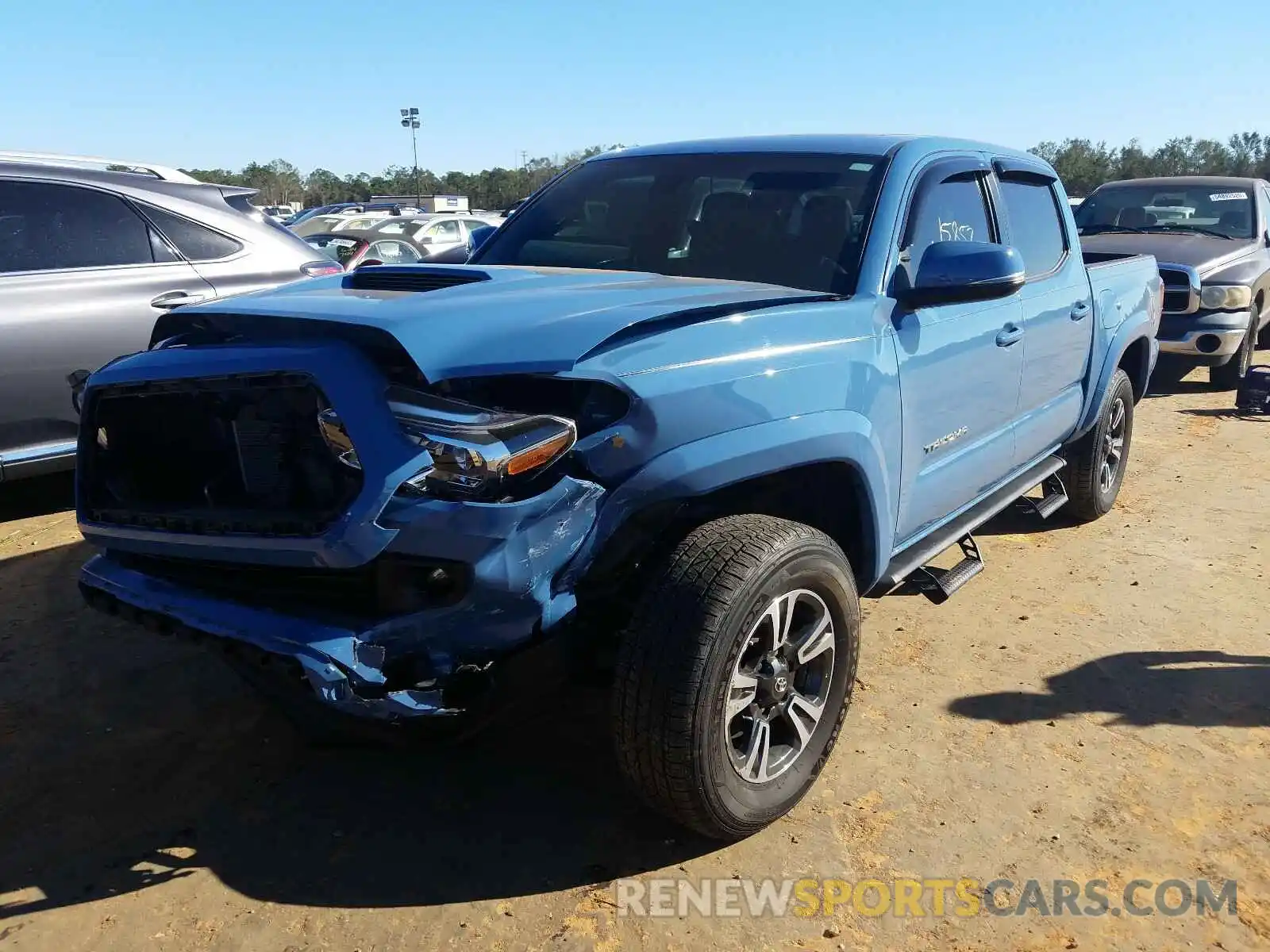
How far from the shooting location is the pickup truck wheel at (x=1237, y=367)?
361 inches

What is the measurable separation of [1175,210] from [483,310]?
950 cm

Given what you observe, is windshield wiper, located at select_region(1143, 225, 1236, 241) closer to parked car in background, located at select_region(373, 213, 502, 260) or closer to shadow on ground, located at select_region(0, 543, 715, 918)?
shadow on ground, located at select_region(0, 543, 715, 918)

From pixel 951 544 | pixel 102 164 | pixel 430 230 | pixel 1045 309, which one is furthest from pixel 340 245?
pixel 951 544

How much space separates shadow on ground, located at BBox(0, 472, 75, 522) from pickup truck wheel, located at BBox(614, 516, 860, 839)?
4.13 m

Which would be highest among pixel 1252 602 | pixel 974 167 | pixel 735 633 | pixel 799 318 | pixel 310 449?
pixel 974 167

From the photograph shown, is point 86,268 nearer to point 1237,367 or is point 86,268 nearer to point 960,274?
point 960,274

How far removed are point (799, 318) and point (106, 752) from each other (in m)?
2.45

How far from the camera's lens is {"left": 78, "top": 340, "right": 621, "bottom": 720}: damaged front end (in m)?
2.09

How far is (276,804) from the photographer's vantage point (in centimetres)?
278

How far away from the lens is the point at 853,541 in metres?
3.02

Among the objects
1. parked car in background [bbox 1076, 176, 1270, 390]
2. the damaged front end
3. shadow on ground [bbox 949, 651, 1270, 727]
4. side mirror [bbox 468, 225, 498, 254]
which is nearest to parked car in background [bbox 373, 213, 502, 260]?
parked car in background [bbox 1076, 176, 1270, 390]

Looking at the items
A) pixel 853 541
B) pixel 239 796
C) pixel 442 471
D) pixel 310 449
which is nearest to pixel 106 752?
pixel 239 796

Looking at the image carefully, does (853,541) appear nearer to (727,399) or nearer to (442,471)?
(727,399)

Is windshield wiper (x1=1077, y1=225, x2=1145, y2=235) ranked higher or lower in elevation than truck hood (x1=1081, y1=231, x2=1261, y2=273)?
higher
